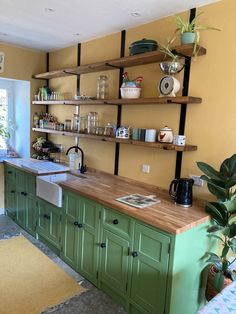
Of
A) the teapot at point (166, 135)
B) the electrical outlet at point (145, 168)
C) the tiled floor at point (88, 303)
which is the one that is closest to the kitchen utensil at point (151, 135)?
the teapot at point (166, 135)

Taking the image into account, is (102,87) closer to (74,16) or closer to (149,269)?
(74,16)

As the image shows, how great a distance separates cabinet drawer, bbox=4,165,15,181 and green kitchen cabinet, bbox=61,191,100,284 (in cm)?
141

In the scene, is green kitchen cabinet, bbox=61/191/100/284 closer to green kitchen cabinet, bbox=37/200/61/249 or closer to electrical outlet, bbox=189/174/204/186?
green kitchen cabinet, bbox=37/200/61/249

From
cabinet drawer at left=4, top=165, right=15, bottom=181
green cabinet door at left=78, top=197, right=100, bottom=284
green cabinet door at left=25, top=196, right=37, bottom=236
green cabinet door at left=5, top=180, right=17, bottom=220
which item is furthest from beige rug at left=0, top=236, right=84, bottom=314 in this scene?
cabinet drawer at left=4, top=165, right=15, bottom=181

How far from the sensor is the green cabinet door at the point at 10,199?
147 inches

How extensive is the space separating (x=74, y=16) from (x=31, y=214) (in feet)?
7.75

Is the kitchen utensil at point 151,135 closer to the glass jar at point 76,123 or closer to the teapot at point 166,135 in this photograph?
the teapot at point 166,135

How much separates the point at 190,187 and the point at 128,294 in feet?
3.27

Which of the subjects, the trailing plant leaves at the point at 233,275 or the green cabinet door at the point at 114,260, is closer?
the trailing plant leaves at the point at 233,275

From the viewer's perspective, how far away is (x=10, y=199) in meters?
3.85

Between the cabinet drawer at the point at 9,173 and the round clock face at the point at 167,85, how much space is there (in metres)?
2.44

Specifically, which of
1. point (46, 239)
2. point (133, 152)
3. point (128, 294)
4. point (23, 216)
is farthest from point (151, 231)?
point (23, 216)

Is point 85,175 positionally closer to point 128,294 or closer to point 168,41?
point 128,294

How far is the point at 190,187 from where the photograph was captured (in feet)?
7.00
